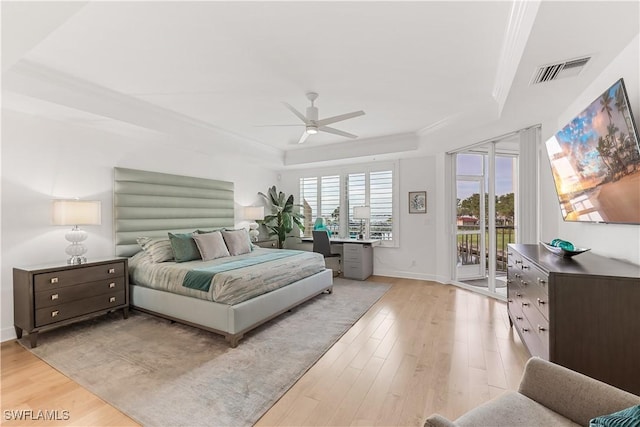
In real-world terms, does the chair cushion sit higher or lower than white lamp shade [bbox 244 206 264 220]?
lower

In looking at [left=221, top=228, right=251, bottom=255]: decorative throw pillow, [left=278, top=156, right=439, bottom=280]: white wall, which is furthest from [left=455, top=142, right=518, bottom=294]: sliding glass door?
[left=221, top=228, right=251, bottom=255]: decorative throw pillow

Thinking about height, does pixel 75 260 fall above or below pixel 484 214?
below

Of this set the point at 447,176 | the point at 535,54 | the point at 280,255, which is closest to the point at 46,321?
the point at 280,255

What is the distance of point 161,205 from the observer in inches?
171

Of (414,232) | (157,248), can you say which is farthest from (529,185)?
(157,248)

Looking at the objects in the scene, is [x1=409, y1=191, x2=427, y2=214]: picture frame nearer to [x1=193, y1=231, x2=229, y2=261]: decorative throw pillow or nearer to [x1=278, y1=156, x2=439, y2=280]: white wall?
[x1=278, y1=156, x2=439, y2=280]: white wall

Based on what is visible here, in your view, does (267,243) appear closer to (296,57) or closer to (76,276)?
(76,276)

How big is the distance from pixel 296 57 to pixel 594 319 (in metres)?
2.77

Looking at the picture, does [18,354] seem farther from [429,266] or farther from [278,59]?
[429,266]

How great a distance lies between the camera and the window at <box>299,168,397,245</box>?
5859 millimetres

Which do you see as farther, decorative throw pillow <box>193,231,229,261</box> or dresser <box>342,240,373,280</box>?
dresser <box>342,240,373,280</box>

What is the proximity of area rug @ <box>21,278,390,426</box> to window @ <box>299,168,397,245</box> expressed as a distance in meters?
2.61

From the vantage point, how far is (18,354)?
8.67ft

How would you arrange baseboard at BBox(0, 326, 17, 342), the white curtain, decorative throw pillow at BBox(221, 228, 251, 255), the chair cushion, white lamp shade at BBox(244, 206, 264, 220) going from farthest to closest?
white lamp shade at BBox(244, 206, 264, 220) → decorative throw pillow at BBox(221, 228, 251, 255) → the white curtain → baseboard at BBox(0, 326, 17, 342) → the chair cushion
